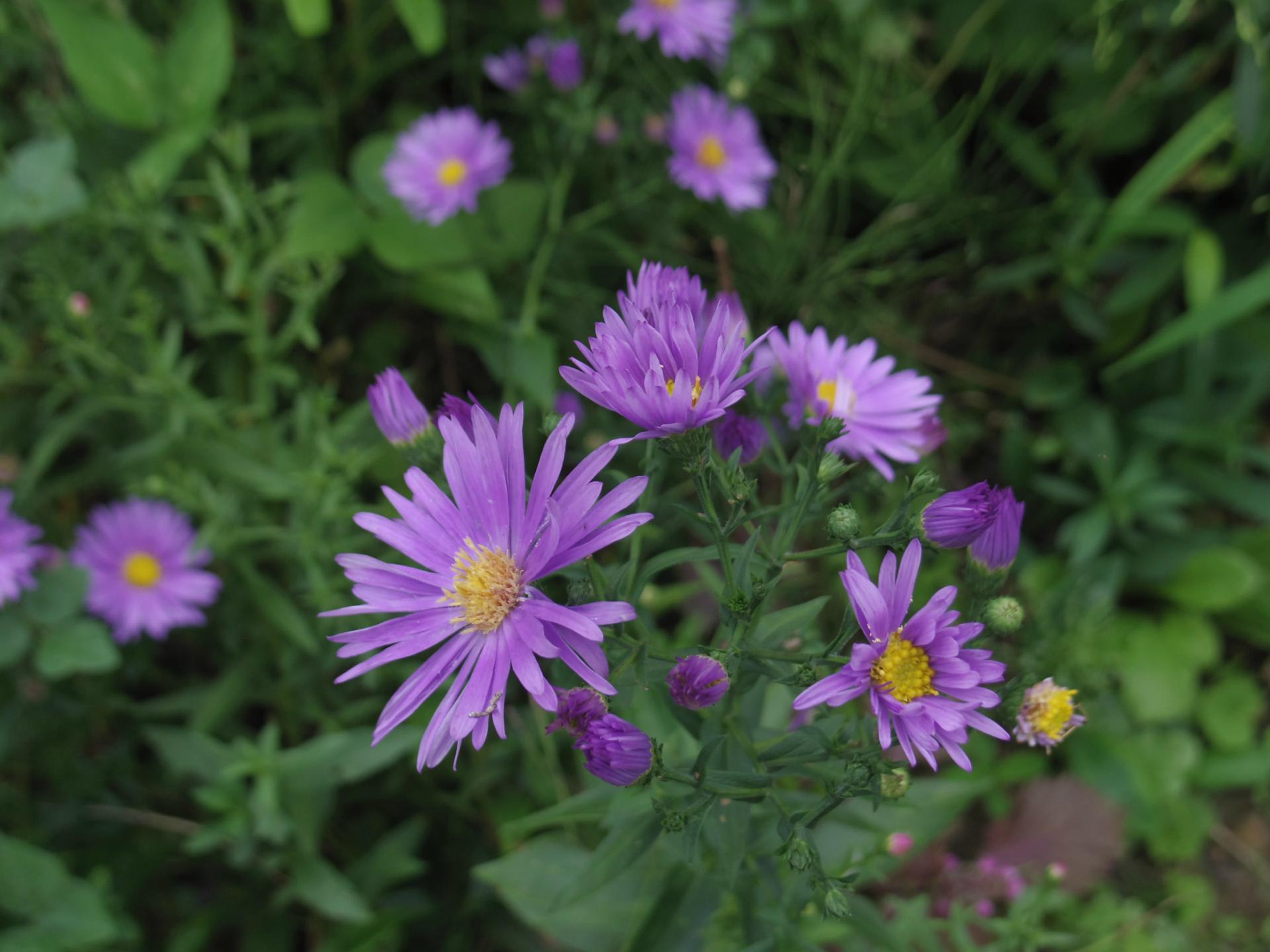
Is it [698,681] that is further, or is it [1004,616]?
[1004,616]

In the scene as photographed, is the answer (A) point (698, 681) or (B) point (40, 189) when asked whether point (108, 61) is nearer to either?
(B) point (40, 189)

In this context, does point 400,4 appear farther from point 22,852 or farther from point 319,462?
point 22,852

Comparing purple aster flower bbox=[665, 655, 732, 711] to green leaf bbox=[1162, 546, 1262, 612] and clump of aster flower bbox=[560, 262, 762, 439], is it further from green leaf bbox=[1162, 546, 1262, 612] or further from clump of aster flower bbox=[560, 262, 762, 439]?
green leaf bbox=[1162, 546, 1262, 612]

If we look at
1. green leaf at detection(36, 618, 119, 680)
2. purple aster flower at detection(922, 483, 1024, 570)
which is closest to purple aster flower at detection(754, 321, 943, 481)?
purple aster flower at detection(922, 483, 1024, 570)

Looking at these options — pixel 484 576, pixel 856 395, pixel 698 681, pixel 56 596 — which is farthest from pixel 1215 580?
pixel 56 596

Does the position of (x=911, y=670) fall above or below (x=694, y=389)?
below

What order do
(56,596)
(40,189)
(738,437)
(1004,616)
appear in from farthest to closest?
(40,189), (56,596), (738,437), (1004,616)

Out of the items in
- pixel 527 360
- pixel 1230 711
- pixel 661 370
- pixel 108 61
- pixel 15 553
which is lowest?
pixel 1230 711

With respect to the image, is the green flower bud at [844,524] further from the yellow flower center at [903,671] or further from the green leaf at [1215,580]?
the green leaf at [1215,580]
